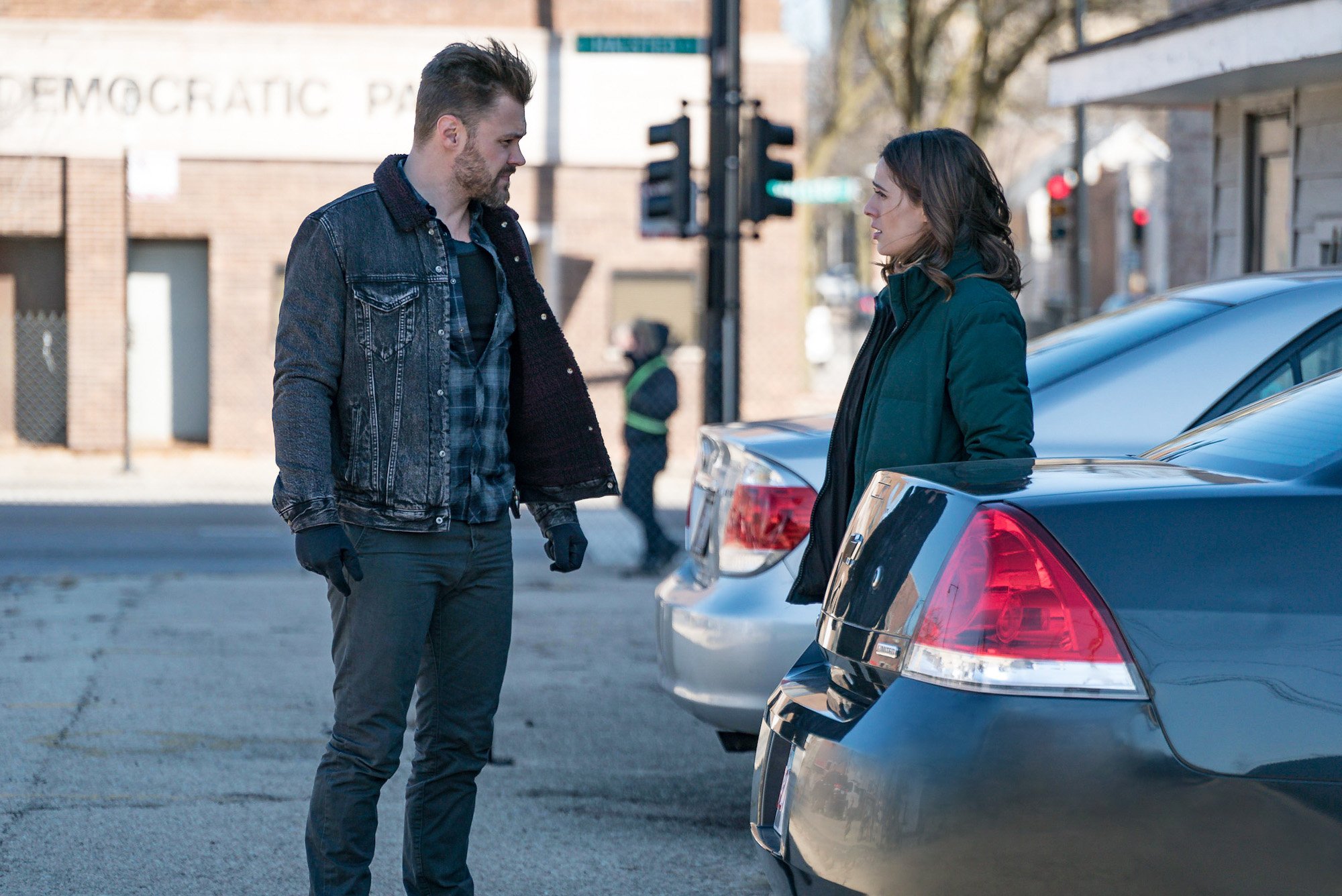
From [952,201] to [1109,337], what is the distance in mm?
1681

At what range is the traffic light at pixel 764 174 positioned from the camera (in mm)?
10930

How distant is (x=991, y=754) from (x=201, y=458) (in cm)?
1713

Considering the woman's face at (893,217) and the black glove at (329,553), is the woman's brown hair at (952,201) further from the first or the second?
the black glove at (329,553)

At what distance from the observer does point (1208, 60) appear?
335 inches

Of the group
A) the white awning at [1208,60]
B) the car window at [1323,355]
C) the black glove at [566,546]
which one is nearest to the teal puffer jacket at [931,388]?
the black glove at [566,546]

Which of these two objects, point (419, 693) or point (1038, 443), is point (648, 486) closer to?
point (1038, 443)

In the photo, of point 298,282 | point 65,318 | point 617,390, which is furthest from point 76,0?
point 298,282

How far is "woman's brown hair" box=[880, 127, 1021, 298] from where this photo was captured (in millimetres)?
3508

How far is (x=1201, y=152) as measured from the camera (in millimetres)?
17375

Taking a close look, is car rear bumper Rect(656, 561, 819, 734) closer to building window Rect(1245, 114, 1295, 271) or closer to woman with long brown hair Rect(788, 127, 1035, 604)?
woman with long brown hair Rect(788, 127, 1035, 604)

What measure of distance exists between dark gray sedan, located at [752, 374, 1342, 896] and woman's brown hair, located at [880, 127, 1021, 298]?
3.05 feet

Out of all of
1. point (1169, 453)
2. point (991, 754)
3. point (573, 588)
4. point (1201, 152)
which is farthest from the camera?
point (1201, 152)

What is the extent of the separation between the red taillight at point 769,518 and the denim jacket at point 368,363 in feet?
4.40

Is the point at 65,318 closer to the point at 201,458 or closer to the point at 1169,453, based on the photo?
the point at 201,458
